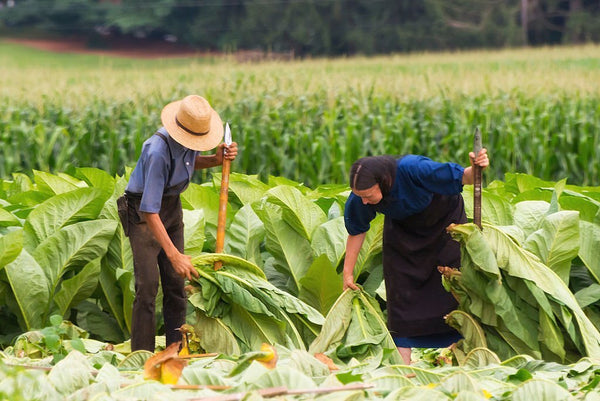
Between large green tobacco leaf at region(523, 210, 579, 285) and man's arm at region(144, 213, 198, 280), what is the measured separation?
1.67 metres

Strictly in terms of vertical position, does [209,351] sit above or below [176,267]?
below

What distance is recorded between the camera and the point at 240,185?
5.33 metres

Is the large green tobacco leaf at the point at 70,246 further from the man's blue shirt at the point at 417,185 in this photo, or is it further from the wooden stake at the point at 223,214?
the man's blue shirt at the point at 417,185

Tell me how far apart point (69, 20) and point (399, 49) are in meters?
20.7

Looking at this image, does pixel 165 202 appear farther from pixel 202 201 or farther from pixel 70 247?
pixel 202 201

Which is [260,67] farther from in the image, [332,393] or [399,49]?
[399,49]

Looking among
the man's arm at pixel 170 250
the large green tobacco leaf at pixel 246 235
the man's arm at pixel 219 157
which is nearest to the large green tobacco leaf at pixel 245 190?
the large green tobacco leaf at pixel 246 235

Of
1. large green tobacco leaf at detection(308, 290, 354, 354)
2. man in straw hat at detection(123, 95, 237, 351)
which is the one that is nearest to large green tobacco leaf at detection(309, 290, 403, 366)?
large green tobacco leaf at detection(308, 290, 354, 354)

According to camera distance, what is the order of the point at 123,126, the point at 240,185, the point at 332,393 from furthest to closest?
1. the point at 123,126
2. the point at 240,185
3. the point at 332,393

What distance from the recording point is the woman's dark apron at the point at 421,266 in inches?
165

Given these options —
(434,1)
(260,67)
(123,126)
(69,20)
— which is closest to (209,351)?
(123,126)

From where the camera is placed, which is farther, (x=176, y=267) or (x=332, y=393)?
(x=176, y=267)

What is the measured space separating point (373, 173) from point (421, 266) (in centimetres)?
61

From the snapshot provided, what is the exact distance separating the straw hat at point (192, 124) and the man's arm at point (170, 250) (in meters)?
0.37
